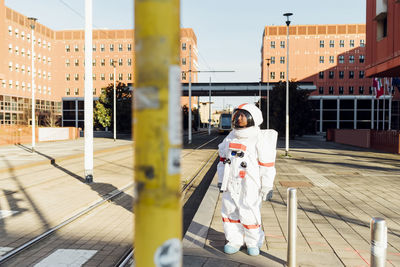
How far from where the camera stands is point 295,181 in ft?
32.5

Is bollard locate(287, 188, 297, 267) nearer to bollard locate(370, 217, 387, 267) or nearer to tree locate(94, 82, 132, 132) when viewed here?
bollard locate(370, 217, 387, 267)

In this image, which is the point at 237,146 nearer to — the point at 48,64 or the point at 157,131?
→ the point at 157,131

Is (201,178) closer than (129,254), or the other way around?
(129,254)

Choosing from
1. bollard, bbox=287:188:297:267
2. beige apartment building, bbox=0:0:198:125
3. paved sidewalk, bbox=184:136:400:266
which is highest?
beige apartment building, bbox=0:0:198:125

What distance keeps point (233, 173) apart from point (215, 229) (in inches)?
54.1

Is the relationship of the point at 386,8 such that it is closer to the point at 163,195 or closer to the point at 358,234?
the point at 358,234

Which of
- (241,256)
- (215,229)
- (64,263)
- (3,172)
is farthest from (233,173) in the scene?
(3,172)

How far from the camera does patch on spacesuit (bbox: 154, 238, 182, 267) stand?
46.0 inches

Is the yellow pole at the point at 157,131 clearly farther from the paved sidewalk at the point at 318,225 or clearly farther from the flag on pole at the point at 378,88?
the flag on pole at the point at 378,88

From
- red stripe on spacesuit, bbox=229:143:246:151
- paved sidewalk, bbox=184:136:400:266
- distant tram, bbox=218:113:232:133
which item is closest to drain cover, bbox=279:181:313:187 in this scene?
paved sidewalk, bbox=184:136:400:266

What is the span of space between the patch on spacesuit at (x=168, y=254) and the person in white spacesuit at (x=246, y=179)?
3.06 metres

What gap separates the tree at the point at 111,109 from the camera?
127 ft

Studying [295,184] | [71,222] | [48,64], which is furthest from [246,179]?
[48,64]

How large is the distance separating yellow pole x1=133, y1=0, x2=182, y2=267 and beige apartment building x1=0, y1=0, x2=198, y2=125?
3207cm
